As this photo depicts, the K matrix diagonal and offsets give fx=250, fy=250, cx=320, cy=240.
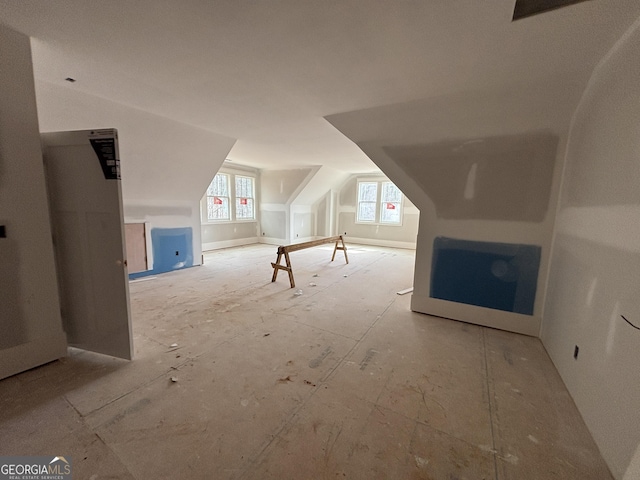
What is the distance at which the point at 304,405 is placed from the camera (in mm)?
1623

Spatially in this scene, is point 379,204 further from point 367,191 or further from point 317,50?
point 317,50

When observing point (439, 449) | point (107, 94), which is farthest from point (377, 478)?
point (107, 94)

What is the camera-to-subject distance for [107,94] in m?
2.57

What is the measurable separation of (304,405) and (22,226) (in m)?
2.34

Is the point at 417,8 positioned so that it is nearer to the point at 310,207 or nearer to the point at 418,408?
the point at 418,408

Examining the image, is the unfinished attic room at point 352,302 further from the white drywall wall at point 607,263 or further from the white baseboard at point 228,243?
the white baseboard at point 228,243

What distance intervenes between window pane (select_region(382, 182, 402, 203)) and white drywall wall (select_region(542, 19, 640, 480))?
595cm

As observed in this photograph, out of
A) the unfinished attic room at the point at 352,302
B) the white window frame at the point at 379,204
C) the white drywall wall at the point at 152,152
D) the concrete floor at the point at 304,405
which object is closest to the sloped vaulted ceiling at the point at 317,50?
the unfinished attic room at the point at 352,302

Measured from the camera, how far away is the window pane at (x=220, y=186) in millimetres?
6727

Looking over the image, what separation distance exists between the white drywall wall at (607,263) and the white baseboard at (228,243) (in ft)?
22.6

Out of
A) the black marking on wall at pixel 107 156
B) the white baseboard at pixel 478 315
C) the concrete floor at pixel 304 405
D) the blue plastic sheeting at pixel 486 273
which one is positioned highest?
the black marking on wall at pixel 107 156

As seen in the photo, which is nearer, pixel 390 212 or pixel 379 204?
pixel 390 212

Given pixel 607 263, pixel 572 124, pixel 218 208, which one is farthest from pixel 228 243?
pixel 607 263

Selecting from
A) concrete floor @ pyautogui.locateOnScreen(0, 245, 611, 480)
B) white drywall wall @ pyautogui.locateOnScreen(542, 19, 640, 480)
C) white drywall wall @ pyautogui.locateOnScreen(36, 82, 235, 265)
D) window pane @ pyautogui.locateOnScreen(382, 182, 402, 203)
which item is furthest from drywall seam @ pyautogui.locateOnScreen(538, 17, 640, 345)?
window pane @ pyautogui.locateOnScreen(382, 182, 402, 203)
